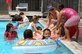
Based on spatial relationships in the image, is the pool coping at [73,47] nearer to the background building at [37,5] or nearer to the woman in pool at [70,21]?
the woman in pool at [70,21]

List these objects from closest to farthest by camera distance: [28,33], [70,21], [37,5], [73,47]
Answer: [28,33]
[73,47]
[70,21]
[37,5]

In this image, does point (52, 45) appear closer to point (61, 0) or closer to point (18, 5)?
point (61, 0)

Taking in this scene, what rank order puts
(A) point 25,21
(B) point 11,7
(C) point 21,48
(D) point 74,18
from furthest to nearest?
(B) point 11,7 → (A) point 25,21 → (D) point 74,18 → (C) point 21,48

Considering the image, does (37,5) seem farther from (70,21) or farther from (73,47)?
(73,47)

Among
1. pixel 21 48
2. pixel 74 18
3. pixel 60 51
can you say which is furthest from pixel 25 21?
pixel 21 48

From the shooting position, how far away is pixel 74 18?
855cm

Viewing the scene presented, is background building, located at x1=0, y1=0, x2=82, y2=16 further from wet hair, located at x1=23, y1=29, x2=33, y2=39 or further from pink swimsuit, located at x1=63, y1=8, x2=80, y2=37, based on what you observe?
wet hair, located at x1=23, y1=29, x2=33, y2=39

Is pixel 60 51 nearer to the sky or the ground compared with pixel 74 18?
nearer to the ground

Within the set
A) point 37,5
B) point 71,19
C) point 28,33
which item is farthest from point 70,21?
point 37,5

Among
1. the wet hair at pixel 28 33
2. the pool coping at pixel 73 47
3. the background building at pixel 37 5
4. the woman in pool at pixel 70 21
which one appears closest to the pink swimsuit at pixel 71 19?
the woman in pool at pixel 70 21

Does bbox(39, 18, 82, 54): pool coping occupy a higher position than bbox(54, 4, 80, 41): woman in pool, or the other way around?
bbox(54, 4, 80, 41): woman in pool

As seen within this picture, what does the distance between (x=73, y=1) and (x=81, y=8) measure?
0.86 m

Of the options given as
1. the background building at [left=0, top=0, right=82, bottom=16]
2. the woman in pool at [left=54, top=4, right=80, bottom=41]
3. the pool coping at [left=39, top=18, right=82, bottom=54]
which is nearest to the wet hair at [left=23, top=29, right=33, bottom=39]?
the pool coping at [left=39, top=18, right=82, bottom=54]

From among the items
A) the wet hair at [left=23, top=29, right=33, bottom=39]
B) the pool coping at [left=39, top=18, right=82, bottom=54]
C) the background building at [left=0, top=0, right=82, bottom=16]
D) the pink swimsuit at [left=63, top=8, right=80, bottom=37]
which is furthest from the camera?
the background building at [left=0, top=0, right=82, bottom=16]
